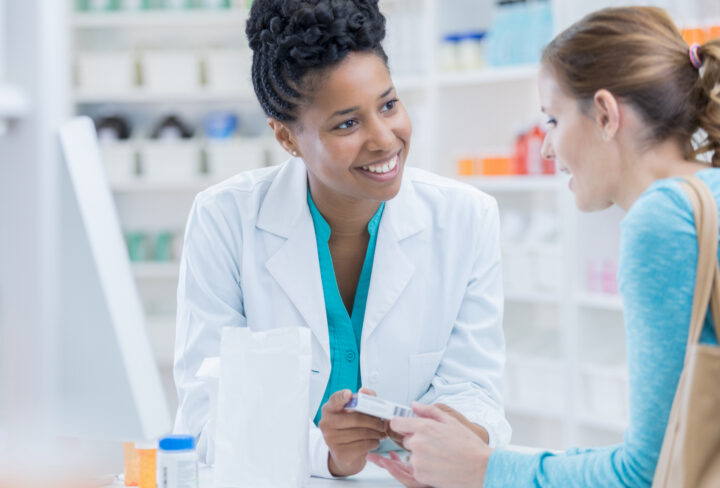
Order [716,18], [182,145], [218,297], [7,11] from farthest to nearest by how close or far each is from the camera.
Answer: [182,145], [716,18], [218,297], [7,11]

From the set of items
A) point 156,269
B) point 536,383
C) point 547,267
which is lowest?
point 536,383

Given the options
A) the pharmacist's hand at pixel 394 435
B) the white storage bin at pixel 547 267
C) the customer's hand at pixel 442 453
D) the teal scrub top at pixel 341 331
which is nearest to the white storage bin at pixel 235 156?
the white storage bin at pixel 547 267

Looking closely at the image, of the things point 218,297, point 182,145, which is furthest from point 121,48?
point 218,297

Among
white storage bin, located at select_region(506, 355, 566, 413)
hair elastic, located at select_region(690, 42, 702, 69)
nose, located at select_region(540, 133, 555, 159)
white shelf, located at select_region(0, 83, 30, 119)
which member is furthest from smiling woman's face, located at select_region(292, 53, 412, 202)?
white storage bin, located at select_region(506, 355, 566, 413)

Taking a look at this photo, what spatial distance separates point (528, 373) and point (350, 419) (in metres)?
2.29

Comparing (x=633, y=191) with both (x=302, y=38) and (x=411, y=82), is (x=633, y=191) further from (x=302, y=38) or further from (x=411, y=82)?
(x=411, y=82)

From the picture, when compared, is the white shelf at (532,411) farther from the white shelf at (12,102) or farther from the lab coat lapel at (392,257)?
the white shelf at (12,102)

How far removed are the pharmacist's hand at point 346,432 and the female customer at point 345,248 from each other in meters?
0.11

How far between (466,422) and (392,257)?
14.5 inches

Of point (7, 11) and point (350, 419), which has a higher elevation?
point (7, 11)

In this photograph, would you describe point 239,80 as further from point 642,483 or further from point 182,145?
point 642,483

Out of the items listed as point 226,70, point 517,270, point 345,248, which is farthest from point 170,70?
point 345,248

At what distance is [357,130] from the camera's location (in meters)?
1.39

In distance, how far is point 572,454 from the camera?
1.04 meters
